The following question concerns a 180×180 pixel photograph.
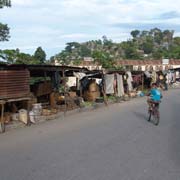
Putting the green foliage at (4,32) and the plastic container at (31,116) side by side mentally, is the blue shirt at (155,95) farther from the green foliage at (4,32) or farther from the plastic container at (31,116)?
the green foliage at (4,32)

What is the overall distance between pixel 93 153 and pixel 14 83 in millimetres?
7929

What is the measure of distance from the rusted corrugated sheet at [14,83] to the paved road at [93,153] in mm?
1804

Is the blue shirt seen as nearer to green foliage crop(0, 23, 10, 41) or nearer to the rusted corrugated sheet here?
the rusted corrugated sheet

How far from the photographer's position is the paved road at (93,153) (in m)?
7.39

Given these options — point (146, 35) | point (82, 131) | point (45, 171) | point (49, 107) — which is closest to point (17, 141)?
point (82, 131)

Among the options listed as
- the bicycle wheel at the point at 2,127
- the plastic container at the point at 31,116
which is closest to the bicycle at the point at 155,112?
the plastic container at the point at 31,116

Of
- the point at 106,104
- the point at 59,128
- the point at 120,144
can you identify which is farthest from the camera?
the point at 106,104

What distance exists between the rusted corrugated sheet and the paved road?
5.92 feet

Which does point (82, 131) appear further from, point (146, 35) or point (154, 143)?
point (146, 35)

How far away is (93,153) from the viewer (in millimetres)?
9414

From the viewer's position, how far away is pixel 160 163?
321 inches

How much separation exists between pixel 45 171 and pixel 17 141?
4.60m

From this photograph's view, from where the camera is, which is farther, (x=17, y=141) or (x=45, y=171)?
(x=17, y=141)

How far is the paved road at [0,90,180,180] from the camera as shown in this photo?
739cm
